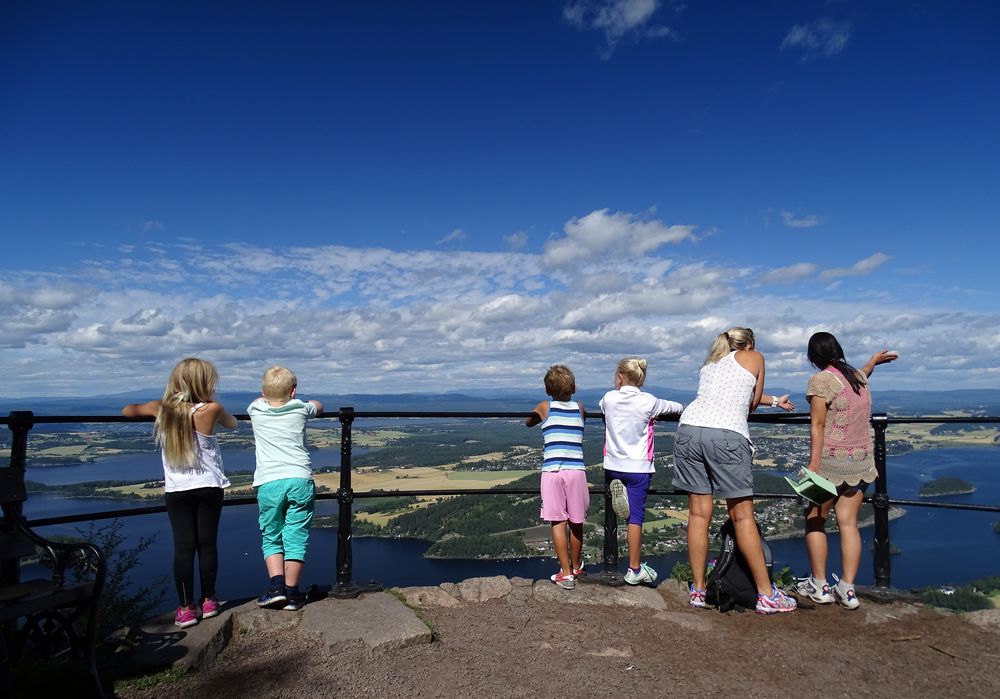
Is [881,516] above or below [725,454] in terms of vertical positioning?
below

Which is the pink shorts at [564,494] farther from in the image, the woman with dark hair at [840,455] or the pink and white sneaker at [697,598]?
the woman with dark hair at [840,455]

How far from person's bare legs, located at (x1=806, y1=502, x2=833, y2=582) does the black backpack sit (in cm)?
26

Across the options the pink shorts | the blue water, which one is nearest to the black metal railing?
the pink shorts

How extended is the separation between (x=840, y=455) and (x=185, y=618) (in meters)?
3.93

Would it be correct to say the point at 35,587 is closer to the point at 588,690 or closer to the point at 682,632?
the point at 588,690

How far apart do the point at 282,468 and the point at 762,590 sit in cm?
302

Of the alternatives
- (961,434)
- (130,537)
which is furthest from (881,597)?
(961,434)

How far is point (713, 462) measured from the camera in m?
3.76

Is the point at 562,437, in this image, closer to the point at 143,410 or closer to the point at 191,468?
the point at 191,468

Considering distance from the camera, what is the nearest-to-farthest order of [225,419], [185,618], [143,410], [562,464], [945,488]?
[185,618] < [143,410] < [225,419] < [562,464] < [945,488]

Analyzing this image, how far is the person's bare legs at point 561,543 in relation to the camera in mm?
4215

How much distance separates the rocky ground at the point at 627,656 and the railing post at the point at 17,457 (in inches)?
36.1

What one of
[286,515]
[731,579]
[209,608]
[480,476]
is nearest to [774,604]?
[731,579]

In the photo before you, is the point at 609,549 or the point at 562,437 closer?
the point at 562,437
